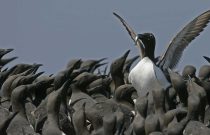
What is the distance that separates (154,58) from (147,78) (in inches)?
29.3

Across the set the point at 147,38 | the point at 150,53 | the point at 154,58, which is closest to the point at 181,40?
the point at 154,58

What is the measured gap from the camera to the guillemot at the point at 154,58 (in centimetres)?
2206

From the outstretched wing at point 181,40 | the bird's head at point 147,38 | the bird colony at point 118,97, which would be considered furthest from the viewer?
the outstretched wing at point 181,40

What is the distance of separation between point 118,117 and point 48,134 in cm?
115

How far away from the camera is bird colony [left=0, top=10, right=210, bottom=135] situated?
63.6 feet

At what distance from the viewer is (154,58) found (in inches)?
893

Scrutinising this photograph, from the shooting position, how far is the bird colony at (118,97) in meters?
19.4

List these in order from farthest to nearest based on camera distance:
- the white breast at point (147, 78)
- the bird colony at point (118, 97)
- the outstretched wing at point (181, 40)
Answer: the outstretched wing at point (181, 40), the white breast at point (147, 78), the bird colony at point (118, 97)

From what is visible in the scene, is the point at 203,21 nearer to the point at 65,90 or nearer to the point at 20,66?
the point at 65,90

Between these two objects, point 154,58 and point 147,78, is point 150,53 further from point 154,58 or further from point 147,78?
point 147,78

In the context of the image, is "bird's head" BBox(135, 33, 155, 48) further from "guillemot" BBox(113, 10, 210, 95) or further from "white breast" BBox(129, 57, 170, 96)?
"white breast" BBox(129, 57, 170, 96)

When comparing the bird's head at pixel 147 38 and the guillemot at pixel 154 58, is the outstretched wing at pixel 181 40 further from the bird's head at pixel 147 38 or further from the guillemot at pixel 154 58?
the bird's head at pixel 147 38

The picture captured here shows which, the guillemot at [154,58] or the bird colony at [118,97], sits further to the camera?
the guillemot at [154,58]

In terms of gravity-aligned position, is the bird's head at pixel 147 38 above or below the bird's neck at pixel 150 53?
above
